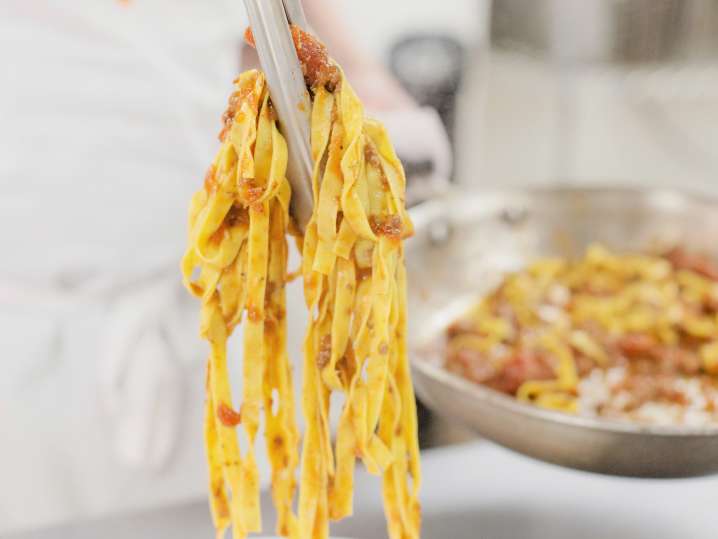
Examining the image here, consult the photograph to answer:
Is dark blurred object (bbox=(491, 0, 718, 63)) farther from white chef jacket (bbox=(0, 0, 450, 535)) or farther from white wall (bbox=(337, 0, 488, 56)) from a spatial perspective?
white chef jacket (bbox=(0, 0, 450, 535))

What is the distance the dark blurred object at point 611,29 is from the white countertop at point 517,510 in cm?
246

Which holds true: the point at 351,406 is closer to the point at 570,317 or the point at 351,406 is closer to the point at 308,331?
the point at 308,331

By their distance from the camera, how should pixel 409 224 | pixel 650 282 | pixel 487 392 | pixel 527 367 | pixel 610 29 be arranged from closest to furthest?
pixel 409 224 < pixel 487 392 < pixel 527 367 < pixel 650 282 < pixel 610 29

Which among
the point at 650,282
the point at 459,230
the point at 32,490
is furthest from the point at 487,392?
the point at 32,490

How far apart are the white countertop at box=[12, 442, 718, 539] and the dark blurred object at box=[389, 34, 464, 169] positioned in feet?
4.91

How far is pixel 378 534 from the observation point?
0.83 m

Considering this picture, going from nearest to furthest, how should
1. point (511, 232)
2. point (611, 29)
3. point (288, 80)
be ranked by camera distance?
point (288, 80) < point (511, 232) < point (611, 29)

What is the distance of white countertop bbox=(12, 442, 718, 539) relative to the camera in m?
0.83

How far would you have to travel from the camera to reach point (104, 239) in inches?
45.0

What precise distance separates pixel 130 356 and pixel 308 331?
2.06 feet

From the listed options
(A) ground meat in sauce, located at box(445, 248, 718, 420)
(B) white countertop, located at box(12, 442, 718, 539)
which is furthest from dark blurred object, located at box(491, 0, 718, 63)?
(B) white countertop, located at box(12, 442, 718, 539)

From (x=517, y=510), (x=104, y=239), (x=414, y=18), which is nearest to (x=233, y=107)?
(x=517, y=510)

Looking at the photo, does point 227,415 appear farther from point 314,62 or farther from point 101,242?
point 101,242

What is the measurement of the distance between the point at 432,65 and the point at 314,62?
202 cm
